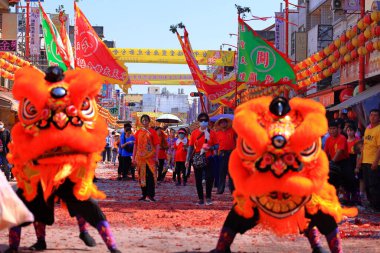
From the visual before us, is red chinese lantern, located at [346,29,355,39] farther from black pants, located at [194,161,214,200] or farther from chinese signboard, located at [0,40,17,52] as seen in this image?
chinese signboard, located at [0,40,17,52]

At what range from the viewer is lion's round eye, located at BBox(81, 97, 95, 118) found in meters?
6.52

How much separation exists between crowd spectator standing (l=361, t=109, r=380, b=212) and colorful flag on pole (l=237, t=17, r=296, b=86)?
27.7ft

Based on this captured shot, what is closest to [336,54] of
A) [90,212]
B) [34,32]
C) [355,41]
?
[355,41]

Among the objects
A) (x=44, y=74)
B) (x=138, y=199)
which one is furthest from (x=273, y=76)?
(x=44, y=74)

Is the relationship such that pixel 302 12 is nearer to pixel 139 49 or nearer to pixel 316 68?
pixel 139 49

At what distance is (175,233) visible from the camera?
864 centimetres

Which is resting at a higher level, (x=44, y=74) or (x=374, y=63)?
(x=374, y=63)

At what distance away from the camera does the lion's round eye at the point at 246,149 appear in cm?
579

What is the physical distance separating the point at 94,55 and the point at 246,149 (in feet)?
52.5

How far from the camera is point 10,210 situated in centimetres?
565

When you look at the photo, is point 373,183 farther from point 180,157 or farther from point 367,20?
point 180,157

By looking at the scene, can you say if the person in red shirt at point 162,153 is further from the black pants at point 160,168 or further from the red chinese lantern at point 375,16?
the red chinese lantern at point 375,16

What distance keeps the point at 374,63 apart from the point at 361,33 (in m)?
2.83

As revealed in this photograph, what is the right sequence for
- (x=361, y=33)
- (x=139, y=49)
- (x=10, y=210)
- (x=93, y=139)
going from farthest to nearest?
(x=139, y=49) → (x=361, y=33) → (x=93, y=139) → (x=10, y=210)
